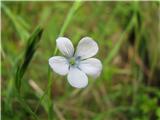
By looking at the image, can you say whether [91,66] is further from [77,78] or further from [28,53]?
[28,53]

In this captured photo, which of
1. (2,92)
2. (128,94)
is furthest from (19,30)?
(128,94)

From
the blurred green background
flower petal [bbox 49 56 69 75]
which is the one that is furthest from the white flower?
the blurred green background

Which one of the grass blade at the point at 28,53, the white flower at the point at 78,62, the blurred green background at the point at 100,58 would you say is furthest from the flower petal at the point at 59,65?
the blurred green background at the point at 100,58

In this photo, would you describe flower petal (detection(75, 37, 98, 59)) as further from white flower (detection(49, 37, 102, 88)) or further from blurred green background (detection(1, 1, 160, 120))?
blurred green background (detection(1, 1, 160, 120))

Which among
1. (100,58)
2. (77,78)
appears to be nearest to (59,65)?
(77,78)

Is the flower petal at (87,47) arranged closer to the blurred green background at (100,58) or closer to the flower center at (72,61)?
the flower center at (72,61)
